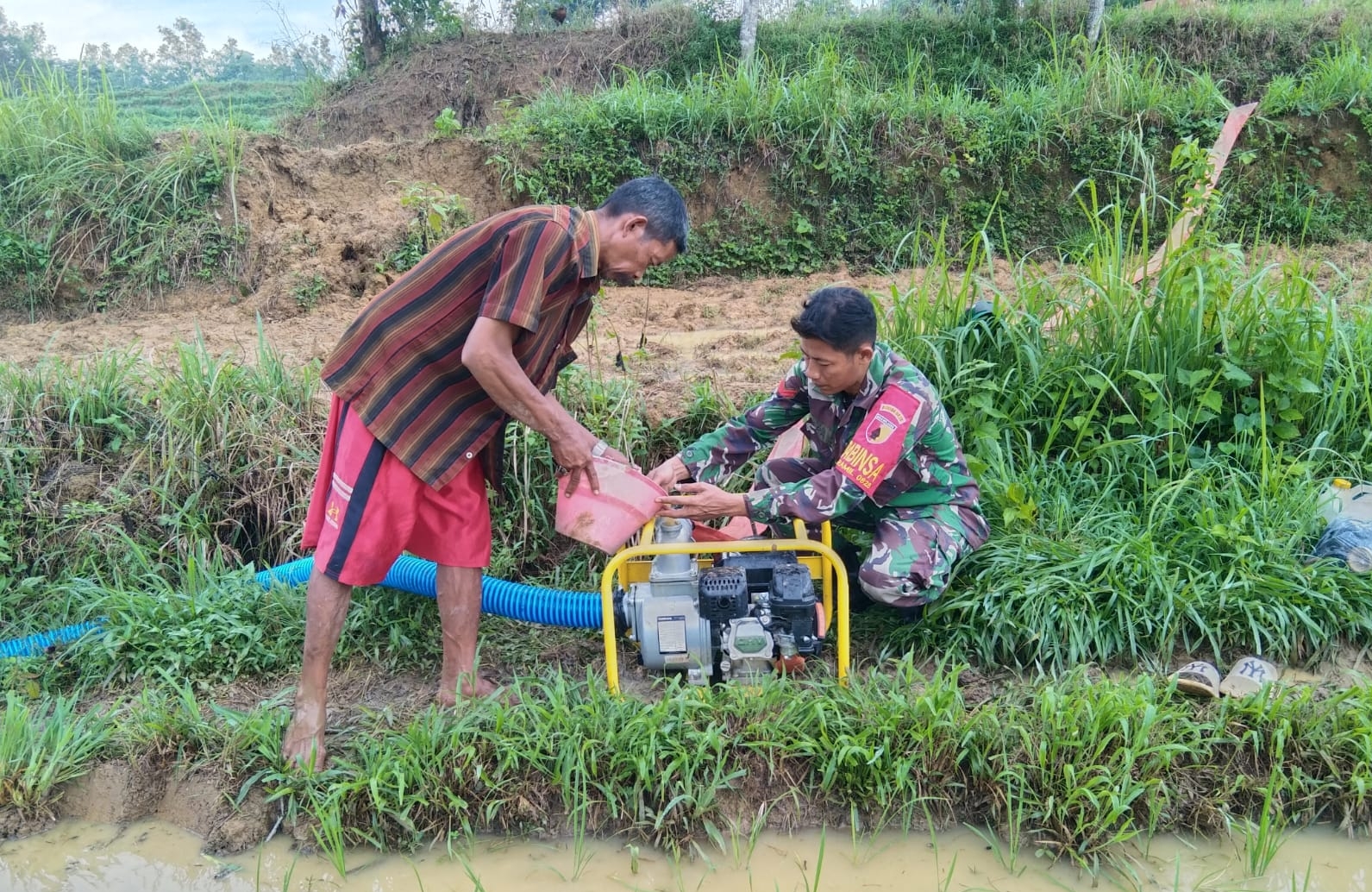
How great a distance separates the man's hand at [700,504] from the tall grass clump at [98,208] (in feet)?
15.8

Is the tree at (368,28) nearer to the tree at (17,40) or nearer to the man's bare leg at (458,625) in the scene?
the tree at (17,40)

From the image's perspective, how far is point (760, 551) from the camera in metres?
3.16

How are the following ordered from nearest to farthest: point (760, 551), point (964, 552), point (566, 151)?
point (760, 551) < point (964, 552) < point (566, 151)

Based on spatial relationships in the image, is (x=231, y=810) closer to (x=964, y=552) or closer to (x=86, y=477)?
(x=86, y=477)

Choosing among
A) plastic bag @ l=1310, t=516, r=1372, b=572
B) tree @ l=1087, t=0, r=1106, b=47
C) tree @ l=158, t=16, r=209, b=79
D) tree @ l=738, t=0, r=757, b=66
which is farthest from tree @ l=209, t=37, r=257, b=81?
plastic bag @ l=1310, t=516, r=1372, b=572

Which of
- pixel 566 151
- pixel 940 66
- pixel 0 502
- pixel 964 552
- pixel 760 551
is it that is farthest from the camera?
pixel 940 66

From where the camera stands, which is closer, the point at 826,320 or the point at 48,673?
the point at 826,320

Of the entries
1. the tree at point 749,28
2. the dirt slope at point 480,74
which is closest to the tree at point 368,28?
the dirt slope at point 480,74

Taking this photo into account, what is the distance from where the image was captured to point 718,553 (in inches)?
130

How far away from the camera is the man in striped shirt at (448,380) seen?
8.80 feet

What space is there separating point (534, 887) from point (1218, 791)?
201cm

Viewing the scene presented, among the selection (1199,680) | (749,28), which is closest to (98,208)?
(749,28)

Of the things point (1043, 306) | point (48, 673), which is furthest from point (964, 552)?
point (48, 673)

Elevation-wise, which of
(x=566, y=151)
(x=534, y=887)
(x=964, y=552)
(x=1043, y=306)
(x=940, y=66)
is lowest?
(x=534, y=887)
